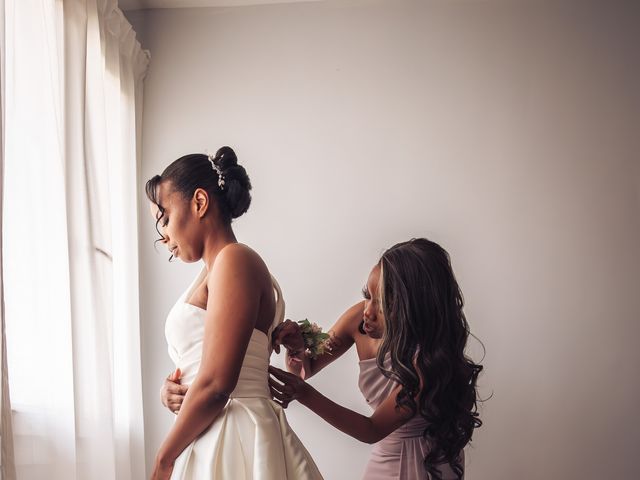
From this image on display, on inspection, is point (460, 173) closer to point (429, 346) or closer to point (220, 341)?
point (429, 346)

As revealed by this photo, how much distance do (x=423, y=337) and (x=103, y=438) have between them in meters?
1.15

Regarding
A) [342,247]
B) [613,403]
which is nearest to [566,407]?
[613,403]

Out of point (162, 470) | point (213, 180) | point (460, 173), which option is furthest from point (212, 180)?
point (460, 173)

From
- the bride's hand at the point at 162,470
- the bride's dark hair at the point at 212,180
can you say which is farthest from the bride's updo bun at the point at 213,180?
the bride's hand at the point at 162,470

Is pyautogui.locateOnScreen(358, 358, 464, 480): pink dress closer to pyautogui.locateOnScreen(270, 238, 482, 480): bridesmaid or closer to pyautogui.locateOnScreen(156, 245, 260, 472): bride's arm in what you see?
pyautogui.locateOnScreen(270, 238, 482, 480): bridesmaid

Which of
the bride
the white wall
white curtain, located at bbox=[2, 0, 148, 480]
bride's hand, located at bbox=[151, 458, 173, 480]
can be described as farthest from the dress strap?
the white wall

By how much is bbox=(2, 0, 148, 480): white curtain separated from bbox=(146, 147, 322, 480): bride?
1.43 feet

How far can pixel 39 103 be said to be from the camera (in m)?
2.05

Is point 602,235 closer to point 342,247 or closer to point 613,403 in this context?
point 613,403

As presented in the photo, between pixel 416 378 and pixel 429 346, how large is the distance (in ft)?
0.35

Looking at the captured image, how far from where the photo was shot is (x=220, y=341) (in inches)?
63.8

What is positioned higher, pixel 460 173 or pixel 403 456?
pixel 460 173

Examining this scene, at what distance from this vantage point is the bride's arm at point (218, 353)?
5.28 ft

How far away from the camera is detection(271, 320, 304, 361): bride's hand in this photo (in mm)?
1955
